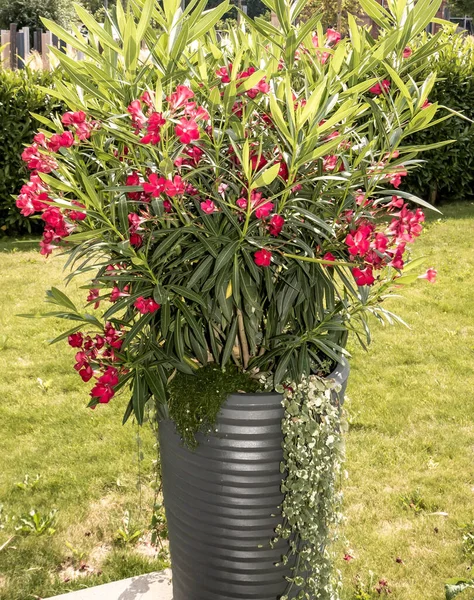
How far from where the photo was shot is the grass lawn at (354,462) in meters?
2.79

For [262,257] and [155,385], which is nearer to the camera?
[262,257]

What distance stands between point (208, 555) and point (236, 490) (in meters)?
0.27

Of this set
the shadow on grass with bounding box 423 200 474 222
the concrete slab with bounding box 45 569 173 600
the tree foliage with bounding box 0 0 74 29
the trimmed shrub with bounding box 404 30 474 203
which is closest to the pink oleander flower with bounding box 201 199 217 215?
the concrete slab with bounding box 45 569 173 600

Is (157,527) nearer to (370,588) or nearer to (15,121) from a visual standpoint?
(370,588)

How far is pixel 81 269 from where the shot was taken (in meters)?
2.09

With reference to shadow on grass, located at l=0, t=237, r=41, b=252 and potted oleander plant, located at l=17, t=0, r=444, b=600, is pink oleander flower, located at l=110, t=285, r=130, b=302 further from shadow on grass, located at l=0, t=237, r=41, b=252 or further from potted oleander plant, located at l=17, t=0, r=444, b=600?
shadow on grass, located at l=0, t=237, r=41, b=252

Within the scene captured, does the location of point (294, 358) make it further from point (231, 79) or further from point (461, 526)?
point (461, 526)

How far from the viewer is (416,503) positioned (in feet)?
10.4

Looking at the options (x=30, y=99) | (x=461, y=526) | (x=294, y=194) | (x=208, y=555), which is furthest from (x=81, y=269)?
(x=30, y=99)

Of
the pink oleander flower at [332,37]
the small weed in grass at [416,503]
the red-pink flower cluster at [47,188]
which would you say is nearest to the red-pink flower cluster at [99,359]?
the red-pink flower cluster at [47,188]

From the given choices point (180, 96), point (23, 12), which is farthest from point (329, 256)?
point (23, 12)

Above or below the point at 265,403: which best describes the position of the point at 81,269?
above

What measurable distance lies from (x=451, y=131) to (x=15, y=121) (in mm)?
4418

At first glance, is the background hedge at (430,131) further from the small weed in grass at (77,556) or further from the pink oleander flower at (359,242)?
the pink oleander flower at (359,242)
